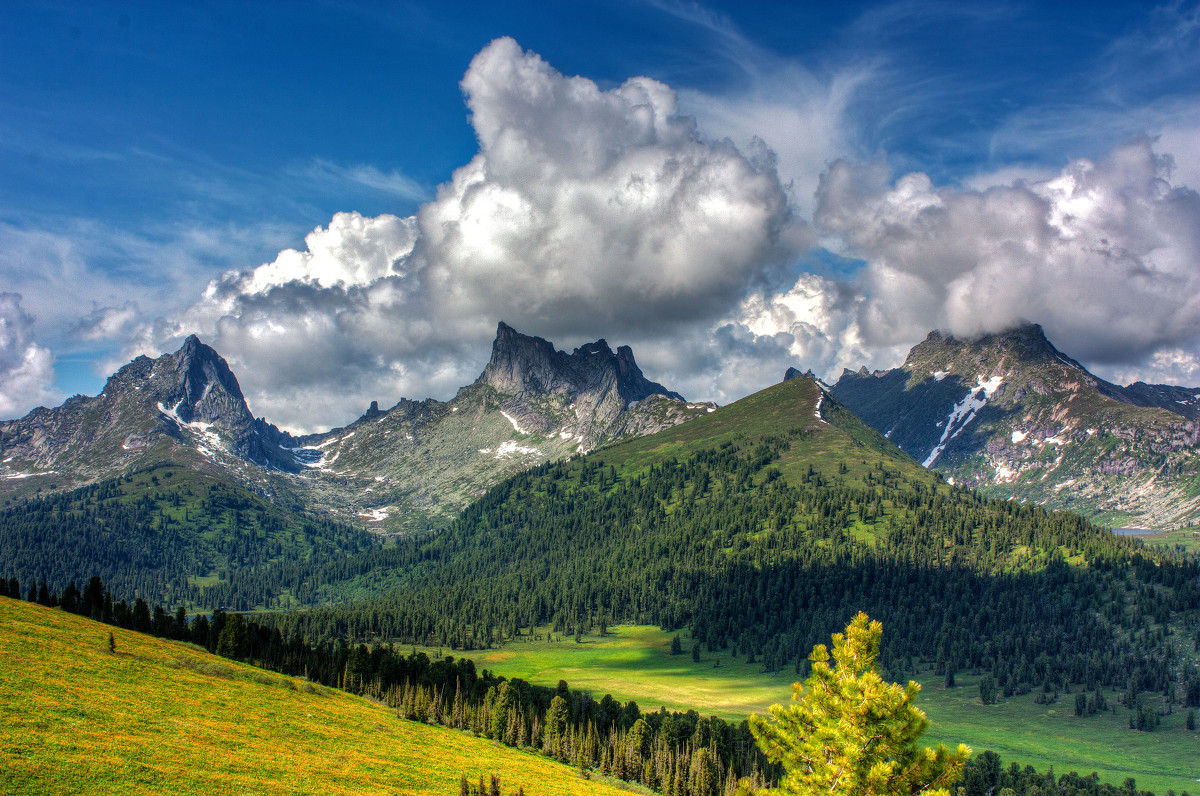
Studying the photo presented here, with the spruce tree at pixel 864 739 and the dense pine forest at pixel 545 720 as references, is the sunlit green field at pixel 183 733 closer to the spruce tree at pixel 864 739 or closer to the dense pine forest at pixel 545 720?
the dense pine forest at pixel 545 720

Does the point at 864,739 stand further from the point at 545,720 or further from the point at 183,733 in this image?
the point at 545,720

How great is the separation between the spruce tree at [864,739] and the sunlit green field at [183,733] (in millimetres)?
36449

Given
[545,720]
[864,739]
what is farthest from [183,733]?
[545,720]

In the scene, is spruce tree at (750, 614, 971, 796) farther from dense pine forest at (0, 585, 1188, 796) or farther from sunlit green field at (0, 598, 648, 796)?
dense pine forest at (0, 585, 1188, 796)

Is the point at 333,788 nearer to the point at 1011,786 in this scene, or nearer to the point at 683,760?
the point at 683,760

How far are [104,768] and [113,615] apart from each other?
118 meters

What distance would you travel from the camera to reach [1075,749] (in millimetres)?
172375

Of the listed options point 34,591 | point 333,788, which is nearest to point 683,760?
point 333,788

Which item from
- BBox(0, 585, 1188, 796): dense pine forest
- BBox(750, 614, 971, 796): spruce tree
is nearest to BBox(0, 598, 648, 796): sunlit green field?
BBox(0, 585, 1188, 796): dense pine forest

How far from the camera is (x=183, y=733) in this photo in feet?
176

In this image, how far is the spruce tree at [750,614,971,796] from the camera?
89.8 ft

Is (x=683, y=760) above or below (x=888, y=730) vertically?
below

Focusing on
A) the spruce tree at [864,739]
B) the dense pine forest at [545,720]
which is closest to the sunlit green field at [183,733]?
the dense pine forest at [545,720]

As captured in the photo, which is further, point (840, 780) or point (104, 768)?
point (104, 768)
